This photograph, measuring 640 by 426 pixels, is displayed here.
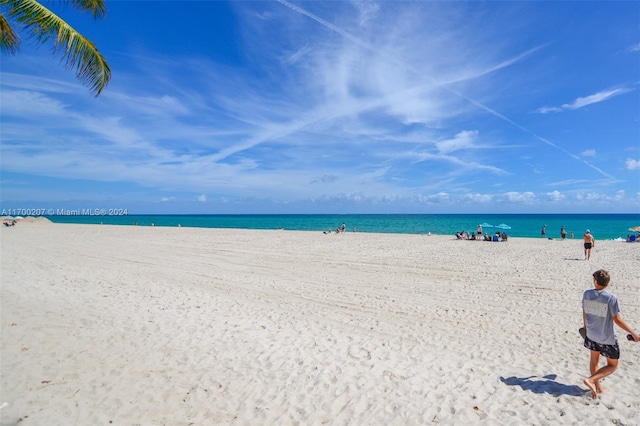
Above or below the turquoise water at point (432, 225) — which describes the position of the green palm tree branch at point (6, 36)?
above

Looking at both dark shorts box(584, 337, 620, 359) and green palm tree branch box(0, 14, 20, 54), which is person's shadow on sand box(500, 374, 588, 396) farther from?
green palm tree branch box(0, 14, 20, 54)

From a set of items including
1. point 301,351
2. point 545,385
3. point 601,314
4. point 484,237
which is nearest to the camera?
point 601,314

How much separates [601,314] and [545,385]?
140cm

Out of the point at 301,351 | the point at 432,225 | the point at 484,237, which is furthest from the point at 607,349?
the point at 432,225

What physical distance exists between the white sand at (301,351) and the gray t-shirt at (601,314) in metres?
0.89

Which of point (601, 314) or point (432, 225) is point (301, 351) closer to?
point (601, 314)

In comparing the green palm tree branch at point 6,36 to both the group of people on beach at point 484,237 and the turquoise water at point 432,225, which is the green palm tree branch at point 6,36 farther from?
the turquoise water at point 432,225

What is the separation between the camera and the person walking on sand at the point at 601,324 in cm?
440

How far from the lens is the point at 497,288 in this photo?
37.3 ft

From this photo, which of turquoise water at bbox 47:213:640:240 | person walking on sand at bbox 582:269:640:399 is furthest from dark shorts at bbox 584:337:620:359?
turquoise water at bbox 47:213:640:240

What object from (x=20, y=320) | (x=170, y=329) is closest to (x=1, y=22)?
(x=20, y=320)

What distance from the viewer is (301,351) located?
6.30m

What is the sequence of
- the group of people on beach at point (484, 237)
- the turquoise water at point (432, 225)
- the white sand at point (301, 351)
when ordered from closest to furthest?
the white sand at point (301, 351) → the group of people on beach at point (484, 237) → the turquoise water at point (432, 225)

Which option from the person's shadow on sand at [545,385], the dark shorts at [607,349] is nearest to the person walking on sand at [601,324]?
the dark shorts at [607,349]
